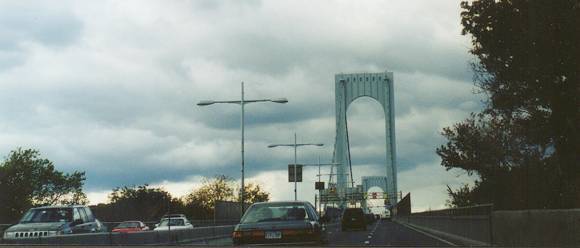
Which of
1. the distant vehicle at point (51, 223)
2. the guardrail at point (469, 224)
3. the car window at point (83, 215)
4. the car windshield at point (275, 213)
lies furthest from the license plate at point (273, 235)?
the car window at point (83, 215)

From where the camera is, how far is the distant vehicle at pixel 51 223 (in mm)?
20031

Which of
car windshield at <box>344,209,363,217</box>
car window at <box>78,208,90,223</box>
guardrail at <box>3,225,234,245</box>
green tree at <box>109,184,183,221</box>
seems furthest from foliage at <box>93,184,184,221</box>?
car window at <box>78,208,90,223</box>

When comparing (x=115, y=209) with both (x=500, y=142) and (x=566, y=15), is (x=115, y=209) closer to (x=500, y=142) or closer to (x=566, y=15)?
(x=500, y=142)

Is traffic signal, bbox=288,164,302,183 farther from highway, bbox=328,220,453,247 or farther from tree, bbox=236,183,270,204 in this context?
tree, bbox=236,183,270,204

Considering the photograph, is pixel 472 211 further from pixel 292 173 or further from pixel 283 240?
pixel 292 173

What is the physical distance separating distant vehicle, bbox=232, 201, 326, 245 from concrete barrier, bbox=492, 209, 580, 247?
14.2ft

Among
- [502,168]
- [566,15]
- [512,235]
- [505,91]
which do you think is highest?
[566,15]

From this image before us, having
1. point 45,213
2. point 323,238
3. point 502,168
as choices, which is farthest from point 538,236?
point 502,168

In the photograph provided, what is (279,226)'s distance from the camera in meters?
14.5

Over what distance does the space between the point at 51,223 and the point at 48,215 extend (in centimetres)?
62

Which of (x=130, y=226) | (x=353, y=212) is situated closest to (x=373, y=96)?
(x=353, y=212)

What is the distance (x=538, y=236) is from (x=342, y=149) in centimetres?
10711

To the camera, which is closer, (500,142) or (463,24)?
(463,24)

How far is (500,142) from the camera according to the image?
125 feet
